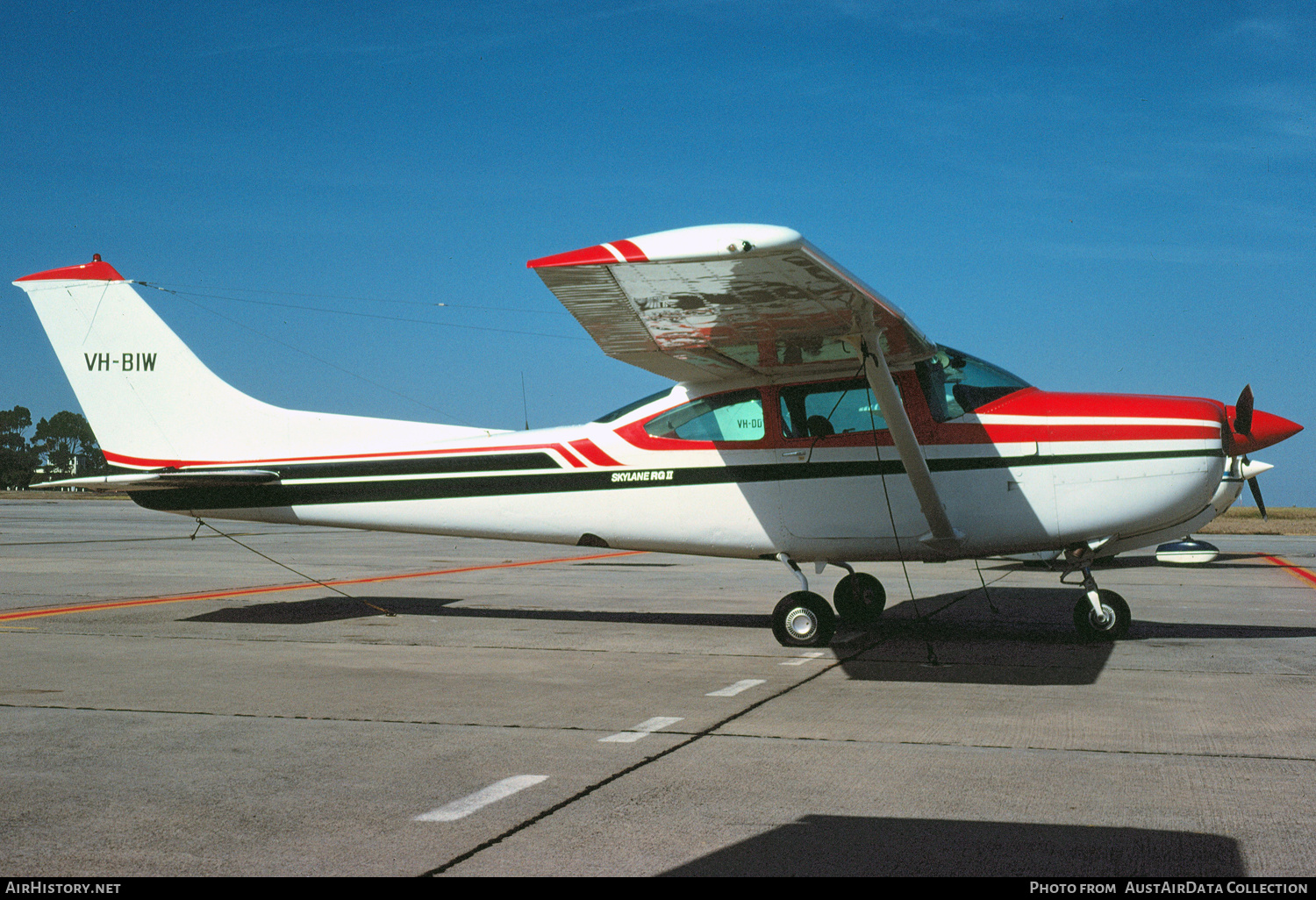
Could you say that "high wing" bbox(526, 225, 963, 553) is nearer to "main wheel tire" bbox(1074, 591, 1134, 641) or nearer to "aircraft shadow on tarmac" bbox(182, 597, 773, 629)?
"main wheel tire" bbox(1074, 591, 1134, 641)

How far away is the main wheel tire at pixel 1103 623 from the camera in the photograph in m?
8.20

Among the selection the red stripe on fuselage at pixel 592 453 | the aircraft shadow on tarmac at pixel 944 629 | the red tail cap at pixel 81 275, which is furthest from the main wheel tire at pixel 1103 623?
the red tail cap at pixel 81 275

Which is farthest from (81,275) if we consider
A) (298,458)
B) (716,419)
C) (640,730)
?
(640,730)

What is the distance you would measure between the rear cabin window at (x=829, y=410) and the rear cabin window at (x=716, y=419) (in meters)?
0.24

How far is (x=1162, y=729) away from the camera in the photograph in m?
5.14

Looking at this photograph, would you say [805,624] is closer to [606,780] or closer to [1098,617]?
[1098,617]

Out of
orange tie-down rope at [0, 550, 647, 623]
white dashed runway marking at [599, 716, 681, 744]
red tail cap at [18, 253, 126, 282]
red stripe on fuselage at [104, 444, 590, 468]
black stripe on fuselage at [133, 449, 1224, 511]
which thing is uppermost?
red tail cap at [18, 253, 126, 282]

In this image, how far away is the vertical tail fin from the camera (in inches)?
382

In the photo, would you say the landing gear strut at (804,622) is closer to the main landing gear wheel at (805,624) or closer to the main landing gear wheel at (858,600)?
the main landing gear wheel at (805,624)

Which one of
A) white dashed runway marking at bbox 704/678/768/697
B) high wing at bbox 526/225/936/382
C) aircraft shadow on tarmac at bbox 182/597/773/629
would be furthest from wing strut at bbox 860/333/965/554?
aircraft shadow on tarmac at bbox 182/597/773/629

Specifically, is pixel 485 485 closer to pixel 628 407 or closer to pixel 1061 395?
pixel 628 407

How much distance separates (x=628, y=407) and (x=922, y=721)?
14.7ft

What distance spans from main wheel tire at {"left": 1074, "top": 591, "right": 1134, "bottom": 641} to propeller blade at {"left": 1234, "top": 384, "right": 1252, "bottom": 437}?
5.29 ft

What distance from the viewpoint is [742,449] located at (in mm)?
8492
